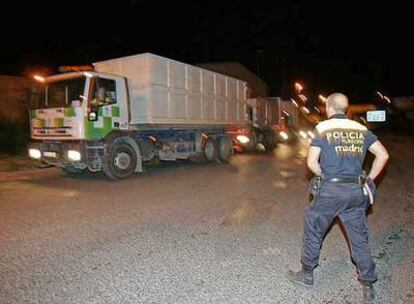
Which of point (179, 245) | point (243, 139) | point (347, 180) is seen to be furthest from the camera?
point (243, 139)

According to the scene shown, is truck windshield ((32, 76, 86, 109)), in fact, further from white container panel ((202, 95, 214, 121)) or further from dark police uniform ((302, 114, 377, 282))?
dark police uniform ((302, 114, 377, 282))

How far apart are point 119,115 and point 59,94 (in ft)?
5.23

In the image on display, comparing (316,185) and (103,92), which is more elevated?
(103,92)

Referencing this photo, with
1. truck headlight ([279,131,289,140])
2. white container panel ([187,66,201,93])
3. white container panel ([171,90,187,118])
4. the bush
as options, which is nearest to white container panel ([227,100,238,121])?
white container panel ([187,66,201,93])

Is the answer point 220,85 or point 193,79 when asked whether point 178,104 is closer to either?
point 193,79

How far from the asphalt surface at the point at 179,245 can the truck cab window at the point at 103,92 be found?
2196mm

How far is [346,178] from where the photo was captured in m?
3.86

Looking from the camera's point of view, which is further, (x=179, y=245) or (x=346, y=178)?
(x=179, y=245)

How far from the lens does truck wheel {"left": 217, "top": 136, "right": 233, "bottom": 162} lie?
52.3 feet

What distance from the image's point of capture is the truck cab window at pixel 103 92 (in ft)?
35.2

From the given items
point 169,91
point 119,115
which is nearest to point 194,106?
point 169,91

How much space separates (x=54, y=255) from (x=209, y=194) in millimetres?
4406

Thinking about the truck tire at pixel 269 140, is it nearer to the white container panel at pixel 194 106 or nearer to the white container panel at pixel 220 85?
the white container panel at pixel 220 85

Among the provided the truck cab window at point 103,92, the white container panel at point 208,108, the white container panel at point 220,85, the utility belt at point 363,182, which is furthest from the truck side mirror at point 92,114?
the utility belt at point 363,182
